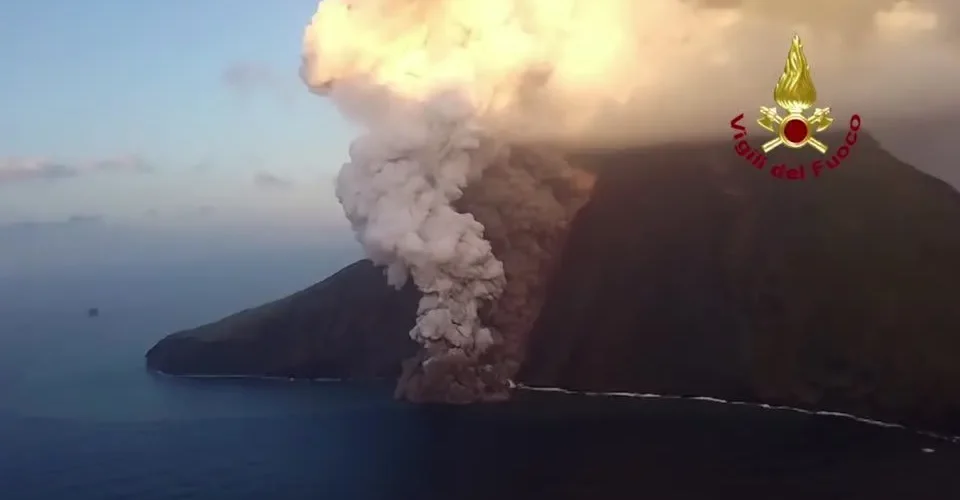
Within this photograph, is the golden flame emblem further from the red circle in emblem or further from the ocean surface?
the ocean surface

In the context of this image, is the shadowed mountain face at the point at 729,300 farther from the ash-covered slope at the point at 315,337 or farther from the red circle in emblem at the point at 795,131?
the red circle in emblem at the point at 795,131

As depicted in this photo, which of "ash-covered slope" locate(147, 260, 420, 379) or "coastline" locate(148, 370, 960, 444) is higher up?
"ash-covered slope" locate(147, 260, 420, 379)

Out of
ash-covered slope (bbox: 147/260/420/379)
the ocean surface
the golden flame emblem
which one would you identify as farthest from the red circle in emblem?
ash-covered slope (bbox: 147/260/420/379)

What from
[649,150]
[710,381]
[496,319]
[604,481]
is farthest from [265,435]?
[649,150]

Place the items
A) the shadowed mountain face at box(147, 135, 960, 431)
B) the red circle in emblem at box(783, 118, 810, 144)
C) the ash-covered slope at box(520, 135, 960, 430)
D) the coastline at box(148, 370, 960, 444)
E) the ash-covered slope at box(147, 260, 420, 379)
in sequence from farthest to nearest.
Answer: the ash-covered slope at box(147, 260, 420, 379)
the shadowed mountain face at box(147, 135, 960, 431)
the ash-covered slope at box(520, 135, 960, 430)
the coastline at box(148, 370, 960, 444)
the red circle in emblem at box(783, 118, 810, 144)

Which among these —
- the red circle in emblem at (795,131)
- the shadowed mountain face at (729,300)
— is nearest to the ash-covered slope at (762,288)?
the shadowed mountain face at (729,300)

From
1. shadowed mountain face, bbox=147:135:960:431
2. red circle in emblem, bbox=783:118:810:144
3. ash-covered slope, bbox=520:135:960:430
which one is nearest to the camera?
red circle in emblem, bbox=783:118:810:144

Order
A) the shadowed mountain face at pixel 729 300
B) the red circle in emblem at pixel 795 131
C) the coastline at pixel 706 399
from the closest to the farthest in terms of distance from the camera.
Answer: the red circle in emblem at pixel 795 131 < the coastline at pixel 706 399 < the shadowed mountain face at pixel 729 300
